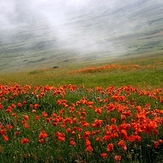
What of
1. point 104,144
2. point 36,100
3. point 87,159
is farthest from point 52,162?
point 36,100

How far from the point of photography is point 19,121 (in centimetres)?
750

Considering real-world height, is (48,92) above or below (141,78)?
above

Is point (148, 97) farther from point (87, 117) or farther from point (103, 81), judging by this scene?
point (103, 81)

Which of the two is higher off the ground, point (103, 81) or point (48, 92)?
point (48, 92)

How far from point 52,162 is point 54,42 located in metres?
161

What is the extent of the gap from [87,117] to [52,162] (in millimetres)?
2362

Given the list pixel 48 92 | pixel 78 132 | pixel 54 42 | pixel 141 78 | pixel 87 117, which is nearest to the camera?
pixel 78 132

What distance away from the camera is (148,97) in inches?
369

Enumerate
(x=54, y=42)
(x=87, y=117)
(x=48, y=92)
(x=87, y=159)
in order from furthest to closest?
(x=54, y=42) < (x=48, y=92) < (x=87, y=117) < (x=87, y=159)

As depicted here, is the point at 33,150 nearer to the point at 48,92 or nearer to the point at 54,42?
the point at 48,92

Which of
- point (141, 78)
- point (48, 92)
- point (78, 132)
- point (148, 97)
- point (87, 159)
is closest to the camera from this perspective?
point (87, 159)

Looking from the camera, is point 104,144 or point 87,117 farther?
point 87,117

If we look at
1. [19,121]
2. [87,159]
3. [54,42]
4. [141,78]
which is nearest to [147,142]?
[87,159]

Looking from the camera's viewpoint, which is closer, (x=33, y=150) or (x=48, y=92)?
(x=33, y=150)
